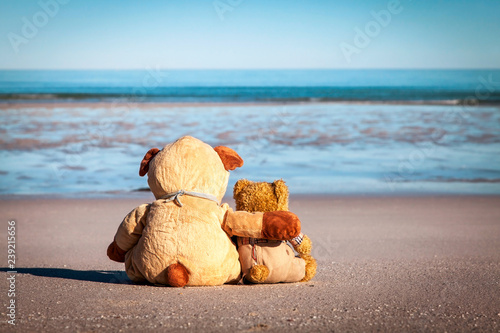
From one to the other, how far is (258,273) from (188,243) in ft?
1.90

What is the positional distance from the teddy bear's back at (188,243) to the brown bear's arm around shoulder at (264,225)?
11cm

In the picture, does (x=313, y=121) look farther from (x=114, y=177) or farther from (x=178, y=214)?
(x=178, y=214)

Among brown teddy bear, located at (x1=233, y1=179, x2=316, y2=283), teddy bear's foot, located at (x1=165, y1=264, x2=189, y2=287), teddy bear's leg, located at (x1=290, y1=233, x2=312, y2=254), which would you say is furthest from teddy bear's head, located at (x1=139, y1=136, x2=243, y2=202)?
teddy bear's leg, located at (x1=290, y1=233, x2=312, y2=254)

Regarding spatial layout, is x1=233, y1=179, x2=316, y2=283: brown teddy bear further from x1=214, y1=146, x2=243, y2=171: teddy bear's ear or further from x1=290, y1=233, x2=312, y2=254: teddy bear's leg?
x1=214, y1=146, x2=243, y2=171: teddy bear's ear

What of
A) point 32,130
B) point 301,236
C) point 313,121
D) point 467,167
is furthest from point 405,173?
point 32,130

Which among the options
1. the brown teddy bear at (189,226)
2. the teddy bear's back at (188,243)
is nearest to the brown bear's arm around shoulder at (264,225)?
the brown teddy bear at (189,226)

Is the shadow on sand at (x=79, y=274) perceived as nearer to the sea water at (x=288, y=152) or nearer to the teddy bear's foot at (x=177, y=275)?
the teddy bear's foot at (x=177, y=275)

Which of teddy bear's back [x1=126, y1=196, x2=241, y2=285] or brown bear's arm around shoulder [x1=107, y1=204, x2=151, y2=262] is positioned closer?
teddy bear's back [x1=126, y1=196, x2=241, y2=285]

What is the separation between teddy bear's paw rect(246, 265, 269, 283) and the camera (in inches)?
151

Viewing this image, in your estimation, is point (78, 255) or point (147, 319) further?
point (78, 255)

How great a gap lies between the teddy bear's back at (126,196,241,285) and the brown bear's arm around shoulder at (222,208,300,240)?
0.11 metres

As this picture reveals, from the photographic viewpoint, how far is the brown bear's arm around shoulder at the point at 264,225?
12.1ft

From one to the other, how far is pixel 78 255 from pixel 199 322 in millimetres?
2654

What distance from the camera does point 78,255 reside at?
211 inches
